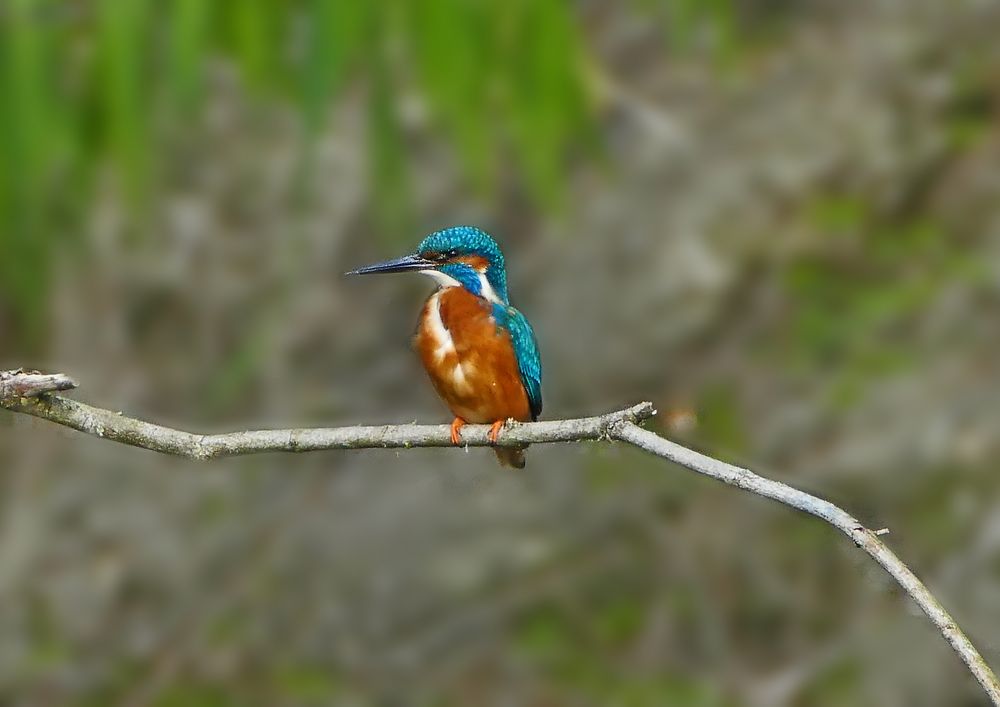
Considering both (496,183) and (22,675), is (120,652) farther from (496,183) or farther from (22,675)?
(496,183)

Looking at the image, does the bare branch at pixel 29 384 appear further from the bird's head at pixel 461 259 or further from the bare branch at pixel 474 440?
the bird's head at pixel 461 259

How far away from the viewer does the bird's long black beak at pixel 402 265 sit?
2346 millimetres

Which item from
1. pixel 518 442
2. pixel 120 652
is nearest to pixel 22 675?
pixel 120 652

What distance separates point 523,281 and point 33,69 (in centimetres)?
277

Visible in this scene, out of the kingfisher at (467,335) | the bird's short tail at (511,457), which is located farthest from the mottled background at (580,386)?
the kingfisher at (467,335)

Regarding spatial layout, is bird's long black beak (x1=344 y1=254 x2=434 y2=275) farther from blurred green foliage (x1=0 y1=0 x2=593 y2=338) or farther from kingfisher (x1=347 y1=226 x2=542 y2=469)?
blurred green foliage (x1=0 y1=0 x2=593 y2=338)

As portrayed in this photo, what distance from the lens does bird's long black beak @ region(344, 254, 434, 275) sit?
7.70 ft

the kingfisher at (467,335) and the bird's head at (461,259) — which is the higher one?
the bird's head at (461,259)

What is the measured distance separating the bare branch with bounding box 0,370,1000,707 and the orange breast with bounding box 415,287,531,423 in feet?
1.31

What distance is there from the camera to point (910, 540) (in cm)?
505

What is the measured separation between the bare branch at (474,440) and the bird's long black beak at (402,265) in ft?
1.11

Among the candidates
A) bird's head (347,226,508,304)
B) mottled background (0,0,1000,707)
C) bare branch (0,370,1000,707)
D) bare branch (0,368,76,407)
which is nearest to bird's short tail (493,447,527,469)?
bird's head (347,226,508,304)

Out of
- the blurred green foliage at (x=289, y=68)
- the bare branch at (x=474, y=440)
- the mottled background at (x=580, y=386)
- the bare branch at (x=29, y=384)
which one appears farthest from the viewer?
the mottled background at (x=580, y=386)

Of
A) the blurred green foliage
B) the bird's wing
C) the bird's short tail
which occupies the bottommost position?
the bird's short tail
